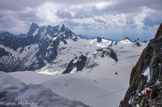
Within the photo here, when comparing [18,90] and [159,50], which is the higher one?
[159,50]

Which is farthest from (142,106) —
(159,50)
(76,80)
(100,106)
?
(76,80)

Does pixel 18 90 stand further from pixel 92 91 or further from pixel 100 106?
pixel 92 91

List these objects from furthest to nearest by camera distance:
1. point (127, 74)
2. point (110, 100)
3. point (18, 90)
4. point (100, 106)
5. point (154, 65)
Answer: point (127, 74) → point (110, 100) → point (100, 106) → point (154, 65) → point (18, 90)

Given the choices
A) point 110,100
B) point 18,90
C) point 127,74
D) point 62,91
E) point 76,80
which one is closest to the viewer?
point 18,90

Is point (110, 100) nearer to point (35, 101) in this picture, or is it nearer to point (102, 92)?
point (102, 92)

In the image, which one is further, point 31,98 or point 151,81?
point 151,81

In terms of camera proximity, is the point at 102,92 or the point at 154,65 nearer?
the point at 154,65

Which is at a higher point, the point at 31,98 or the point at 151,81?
the point at 151,81

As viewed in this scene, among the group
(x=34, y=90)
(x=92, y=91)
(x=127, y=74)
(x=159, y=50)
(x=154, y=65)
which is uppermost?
(x=159, y=50)

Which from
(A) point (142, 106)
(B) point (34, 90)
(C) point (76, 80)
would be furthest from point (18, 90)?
(C) point (76, 80)
